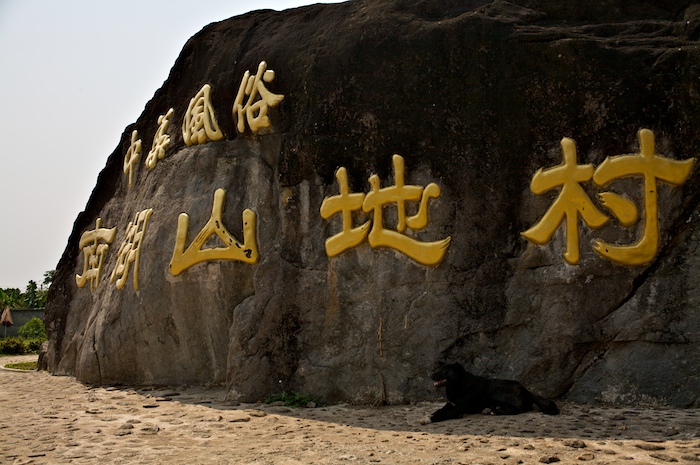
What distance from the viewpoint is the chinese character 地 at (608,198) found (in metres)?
6.21

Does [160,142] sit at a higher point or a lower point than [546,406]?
higher

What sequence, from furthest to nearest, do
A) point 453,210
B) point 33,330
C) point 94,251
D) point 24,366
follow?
point 33,330, point 24,366, point 94,251, point 453,210

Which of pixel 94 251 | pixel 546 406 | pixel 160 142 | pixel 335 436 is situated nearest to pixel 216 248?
pixel 160 142

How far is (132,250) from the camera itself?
9.52m

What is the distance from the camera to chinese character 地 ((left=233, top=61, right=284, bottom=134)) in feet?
26.5

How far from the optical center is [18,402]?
8383mm

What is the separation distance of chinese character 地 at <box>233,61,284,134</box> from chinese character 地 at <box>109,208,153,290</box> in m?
1.86

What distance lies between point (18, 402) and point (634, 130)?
6850 mm

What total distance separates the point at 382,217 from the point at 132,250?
3.84 m

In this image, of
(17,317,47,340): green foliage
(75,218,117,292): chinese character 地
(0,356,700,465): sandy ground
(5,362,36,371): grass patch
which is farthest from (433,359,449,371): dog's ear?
(17,317,47,340): green foliage

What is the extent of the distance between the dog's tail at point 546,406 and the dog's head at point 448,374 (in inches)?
24.6

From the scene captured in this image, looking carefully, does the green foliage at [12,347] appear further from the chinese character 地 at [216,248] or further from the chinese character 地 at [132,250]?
the chinese character 地 at [216,248]

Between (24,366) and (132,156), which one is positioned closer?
(132,156)

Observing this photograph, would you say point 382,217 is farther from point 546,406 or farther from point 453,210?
point 546,406
